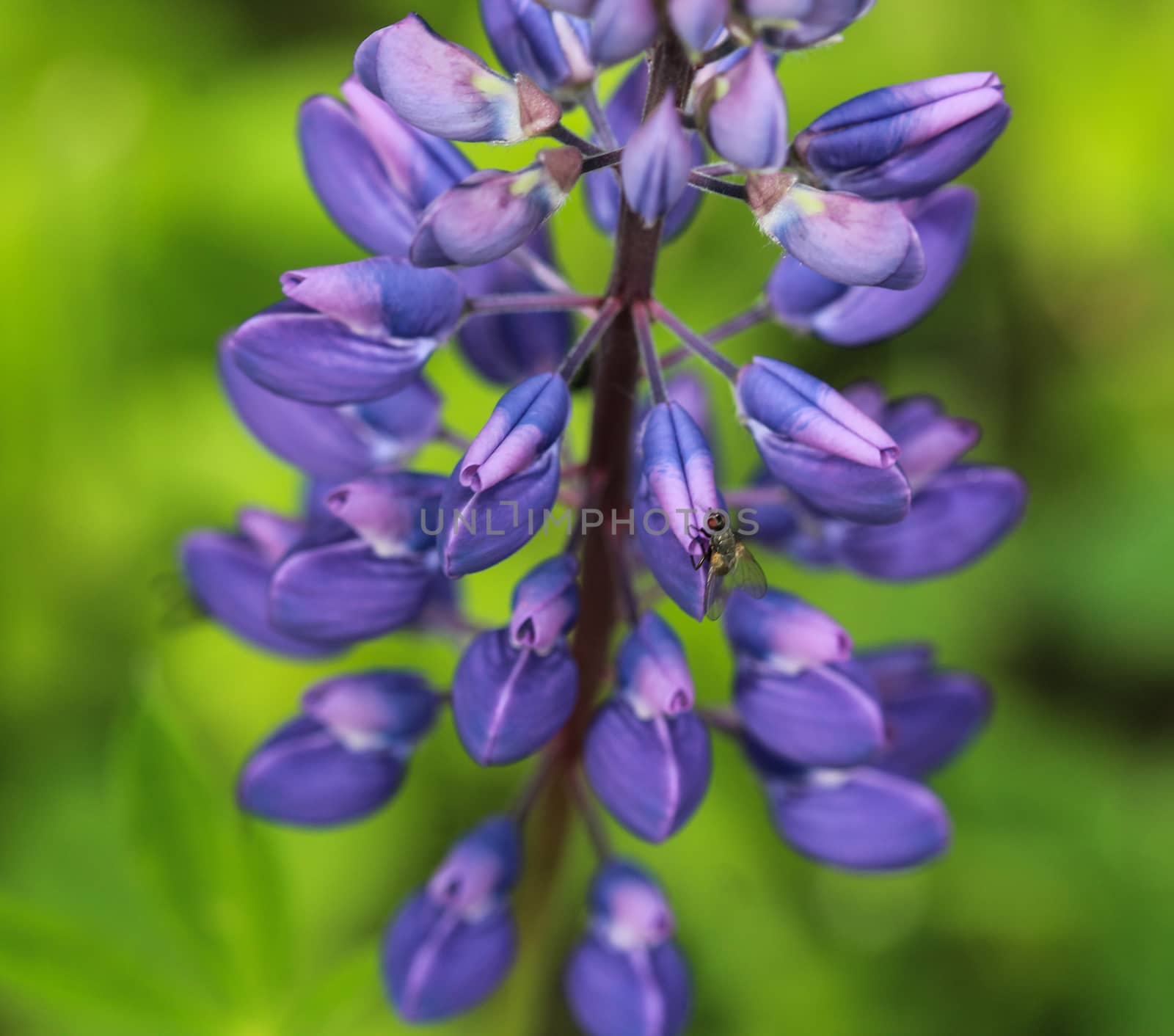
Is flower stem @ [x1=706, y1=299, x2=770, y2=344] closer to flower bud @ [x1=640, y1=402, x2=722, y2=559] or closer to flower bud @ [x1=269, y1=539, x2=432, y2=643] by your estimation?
flower bud @ [x1=640, y1=402, x2=722, y2=559]

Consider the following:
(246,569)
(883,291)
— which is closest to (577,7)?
(883,291)

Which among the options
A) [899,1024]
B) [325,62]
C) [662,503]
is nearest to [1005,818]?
[899,1024]

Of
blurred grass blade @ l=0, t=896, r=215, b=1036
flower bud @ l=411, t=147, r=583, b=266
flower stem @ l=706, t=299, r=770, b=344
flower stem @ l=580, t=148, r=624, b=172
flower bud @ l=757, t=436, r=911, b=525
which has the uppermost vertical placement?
flower stem @ l=580, t=148, r=624, b=172

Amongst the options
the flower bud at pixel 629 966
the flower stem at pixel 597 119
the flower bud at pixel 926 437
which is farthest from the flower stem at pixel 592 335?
the flower bud at pixel 629 966

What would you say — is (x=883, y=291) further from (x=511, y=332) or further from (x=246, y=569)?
(x=246, y=569)

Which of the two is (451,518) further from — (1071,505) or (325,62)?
(325,62)

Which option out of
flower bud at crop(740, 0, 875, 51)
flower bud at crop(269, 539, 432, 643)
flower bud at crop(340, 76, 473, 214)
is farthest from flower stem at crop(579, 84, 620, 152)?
flower bud at crop(269, 539, 432, 643)
